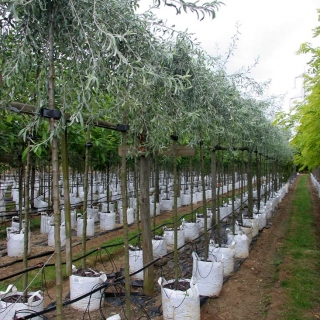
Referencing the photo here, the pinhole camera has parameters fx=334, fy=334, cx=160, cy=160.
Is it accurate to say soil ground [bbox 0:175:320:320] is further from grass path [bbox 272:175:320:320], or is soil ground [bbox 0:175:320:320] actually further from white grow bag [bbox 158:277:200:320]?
white grow bag [bbox 158:277:200:320]

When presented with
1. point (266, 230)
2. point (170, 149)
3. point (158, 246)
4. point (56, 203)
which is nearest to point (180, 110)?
point (170, 149)

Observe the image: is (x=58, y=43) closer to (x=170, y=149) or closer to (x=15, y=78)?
(x=15, y=78)

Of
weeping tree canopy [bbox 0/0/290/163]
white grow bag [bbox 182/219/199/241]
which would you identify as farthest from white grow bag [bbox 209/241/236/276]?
weeping tree canopy [bbox 0/0/290/163]

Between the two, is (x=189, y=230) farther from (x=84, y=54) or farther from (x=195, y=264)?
(x=84, y=54)

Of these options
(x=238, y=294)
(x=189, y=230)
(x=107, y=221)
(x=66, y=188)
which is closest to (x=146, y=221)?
(x=66, y=188)

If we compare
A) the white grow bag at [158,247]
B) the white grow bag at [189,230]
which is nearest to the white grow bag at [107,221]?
the white grow bag at [189,230]

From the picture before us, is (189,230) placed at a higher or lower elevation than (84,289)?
lower

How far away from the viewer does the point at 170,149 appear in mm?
4898

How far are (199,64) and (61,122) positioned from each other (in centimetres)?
240

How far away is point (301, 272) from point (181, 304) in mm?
3631

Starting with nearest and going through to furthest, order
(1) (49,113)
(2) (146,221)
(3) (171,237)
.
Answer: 1. (1) (49,113)
2. (2) (146,221)
3. (3) (171,237)

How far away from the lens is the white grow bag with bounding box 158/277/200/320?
428 cm

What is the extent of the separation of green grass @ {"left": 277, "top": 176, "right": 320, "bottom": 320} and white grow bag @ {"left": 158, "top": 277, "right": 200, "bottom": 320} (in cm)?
143

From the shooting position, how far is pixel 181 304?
4273 mm
